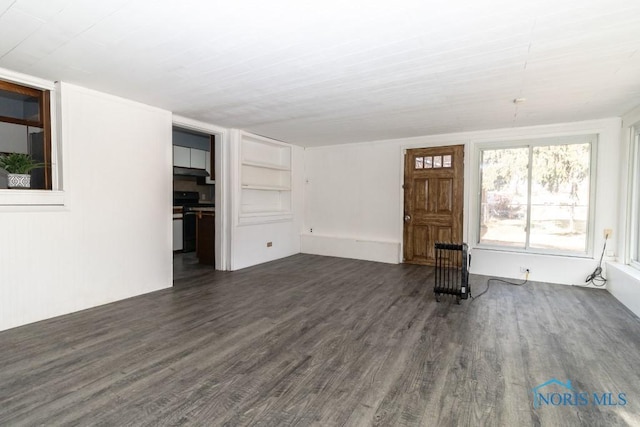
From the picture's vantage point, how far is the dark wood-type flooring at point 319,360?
186cm

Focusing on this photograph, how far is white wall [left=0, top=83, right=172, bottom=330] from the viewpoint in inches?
122

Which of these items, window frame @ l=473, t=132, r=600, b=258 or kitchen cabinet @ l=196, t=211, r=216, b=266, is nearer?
window frame @ l=473, t=132, r=600, b=258

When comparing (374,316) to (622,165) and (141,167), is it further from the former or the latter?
(622,165)

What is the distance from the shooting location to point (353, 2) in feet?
6.25

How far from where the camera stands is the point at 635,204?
4129 mm

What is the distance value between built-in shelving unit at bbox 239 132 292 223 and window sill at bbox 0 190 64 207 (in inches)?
107

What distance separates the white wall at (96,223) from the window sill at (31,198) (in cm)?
5

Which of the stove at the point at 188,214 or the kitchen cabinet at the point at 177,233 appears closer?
the kitchen cabinet at the point at 177,233

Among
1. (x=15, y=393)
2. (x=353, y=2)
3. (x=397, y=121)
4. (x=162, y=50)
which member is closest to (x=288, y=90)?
(x=162, y=50)

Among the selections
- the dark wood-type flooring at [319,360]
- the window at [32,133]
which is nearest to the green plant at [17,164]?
the window at [32,133]

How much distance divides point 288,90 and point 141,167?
A: 7.13ft

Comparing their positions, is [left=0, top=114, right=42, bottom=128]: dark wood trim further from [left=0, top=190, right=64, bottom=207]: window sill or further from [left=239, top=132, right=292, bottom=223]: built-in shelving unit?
[left=239, top=132, right=292, bottom=223]: built-in shelving unit

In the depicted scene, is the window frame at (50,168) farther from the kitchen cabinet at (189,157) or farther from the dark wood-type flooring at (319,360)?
the kitchen cabinet at (189,157)

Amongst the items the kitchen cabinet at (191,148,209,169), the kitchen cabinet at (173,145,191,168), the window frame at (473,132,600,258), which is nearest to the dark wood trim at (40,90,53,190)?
the kitchen cabinet at (173,145,191,168)
